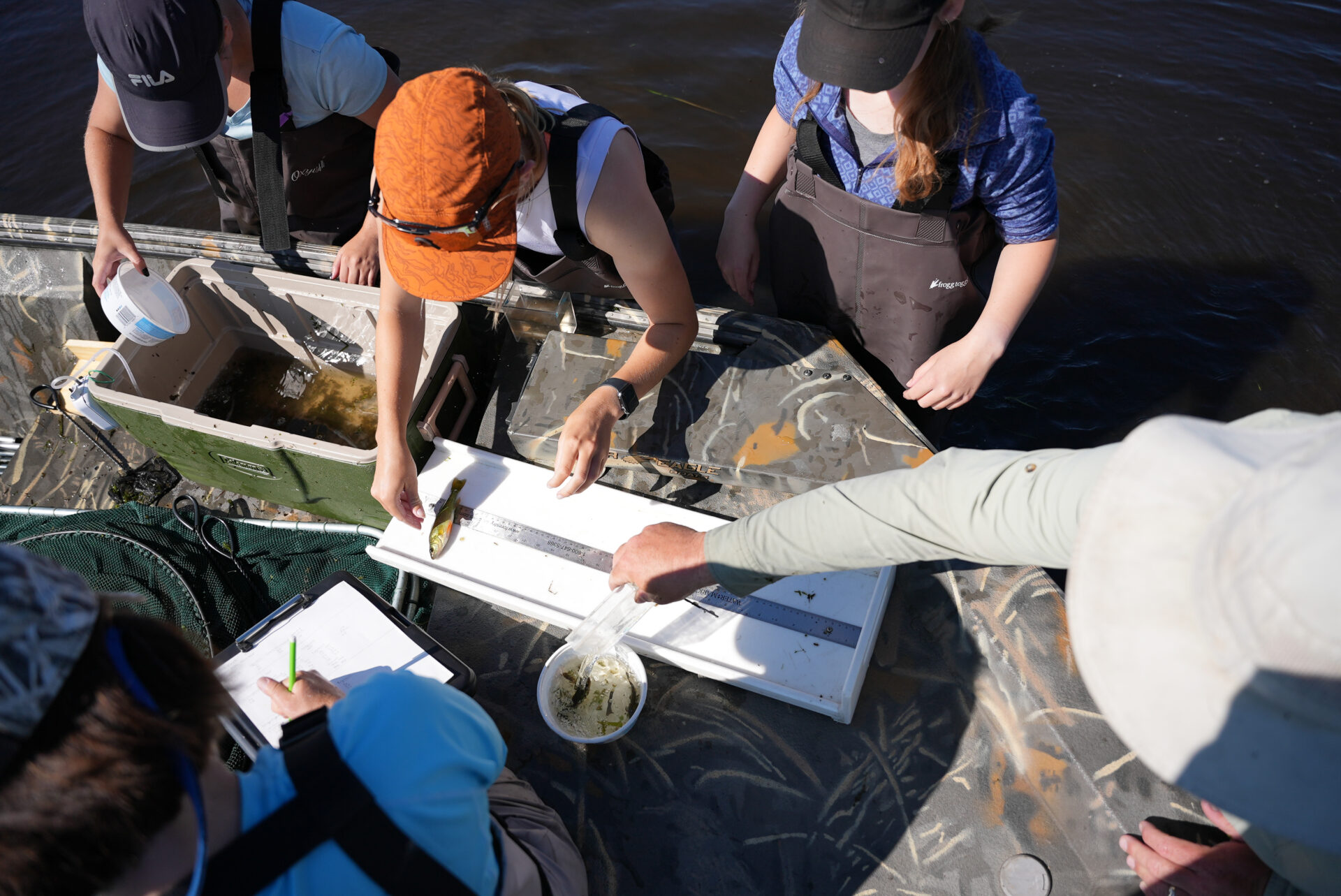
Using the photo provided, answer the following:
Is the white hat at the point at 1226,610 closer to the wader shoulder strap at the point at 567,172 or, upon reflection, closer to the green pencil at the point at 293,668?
the wader shoulder strap at the point at 567,172

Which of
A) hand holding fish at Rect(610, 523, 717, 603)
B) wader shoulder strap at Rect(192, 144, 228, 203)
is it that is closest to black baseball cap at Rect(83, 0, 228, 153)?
wader shoulder strap at Rect(192, 144, 228, 203)

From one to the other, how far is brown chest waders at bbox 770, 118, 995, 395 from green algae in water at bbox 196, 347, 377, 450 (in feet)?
5.14

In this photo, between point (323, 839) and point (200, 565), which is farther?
point (200, 565)

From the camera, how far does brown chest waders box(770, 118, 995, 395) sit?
1.91 m

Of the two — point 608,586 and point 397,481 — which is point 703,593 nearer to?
point 608,586

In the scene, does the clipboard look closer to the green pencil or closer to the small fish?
the green pencil

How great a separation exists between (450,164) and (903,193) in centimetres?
109

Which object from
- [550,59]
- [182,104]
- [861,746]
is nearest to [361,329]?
[182,104]

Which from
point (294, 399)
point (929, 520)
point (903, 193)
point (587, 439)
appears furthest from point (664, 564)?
point (294, 399)

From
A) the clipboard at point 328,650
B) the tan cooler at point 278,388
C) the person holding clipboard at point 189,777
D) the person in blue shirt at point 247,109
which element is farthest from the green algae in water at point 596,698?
the person in blue shirt at point 247,109

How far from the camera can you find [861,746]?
5.87 feet

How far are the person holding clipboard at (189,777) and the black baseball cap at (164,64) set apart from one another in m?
1.63

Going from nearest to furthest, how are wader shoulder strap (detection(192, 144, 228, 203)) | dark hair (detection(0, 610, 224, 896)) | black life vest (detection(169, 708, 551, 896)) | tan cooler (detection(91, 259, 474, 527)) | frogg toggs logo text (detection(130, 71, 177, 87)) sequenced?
1. dark hair (detection(0, 610, 224, 896))
2. black life vest (detection(169, 708, 551, 896))
3. frogg toggs logo text (detection(130, 71, 177, 87))
4. tan cooler (detection(91, 259, 474, 527))
5. wader shoulder strap (detection(192, 144, 228, 203))

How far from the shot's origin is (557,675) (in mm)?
1818
